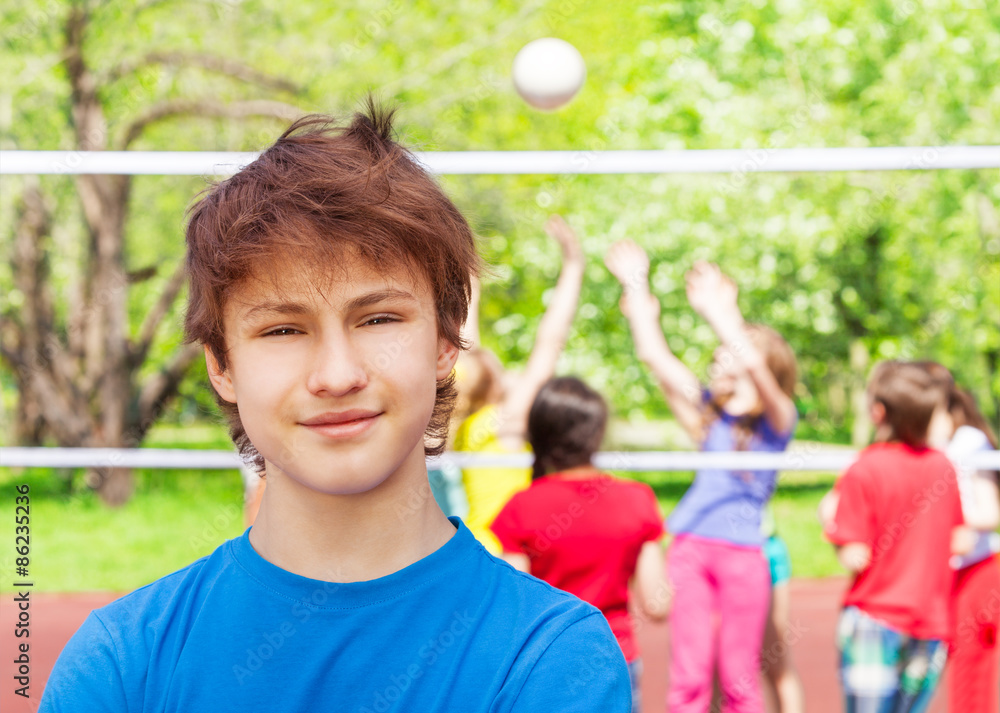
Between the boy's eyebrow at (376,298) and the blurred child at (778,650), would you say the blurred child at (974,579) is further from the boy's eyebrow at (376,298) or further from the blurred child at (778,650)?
the boy's eyebrow at (376,298)

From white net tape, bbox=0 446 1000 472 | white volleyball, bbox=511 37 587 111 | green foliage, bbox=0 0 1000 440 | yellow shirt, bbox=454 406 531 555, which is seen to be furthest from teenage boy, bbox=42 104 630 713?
green foliage, bbox=0 0 1000 440

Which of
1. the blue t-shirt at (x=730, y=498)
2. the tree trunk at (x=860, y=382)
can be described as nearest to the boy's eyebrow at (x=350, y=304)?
the blue t-shirt at (x=730, y=498)

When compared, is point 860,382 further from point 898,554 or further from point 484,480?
point 484,480

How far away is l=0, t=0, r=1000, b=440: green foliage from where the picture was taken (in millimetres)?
10156

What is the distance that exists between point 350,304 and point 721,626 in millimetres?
2528

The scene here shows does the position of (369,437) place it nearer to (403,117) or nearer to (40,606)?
(40,606)

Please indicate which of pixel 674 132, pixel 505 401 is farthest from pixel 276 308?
pixel 674 132

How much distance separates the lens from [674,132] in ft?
38.4

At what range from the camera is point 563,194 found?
41.5 feet

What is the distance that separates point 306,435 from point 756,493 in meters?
2.48

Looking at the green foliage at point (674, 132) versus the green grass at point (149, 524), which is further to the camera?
the green foliage at point (674, 132)

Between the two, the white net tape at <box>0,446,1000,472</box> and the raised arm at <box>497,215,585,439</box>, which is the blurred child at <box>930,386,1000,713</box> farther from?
the raised arm at <box>497,215,585,439</box>

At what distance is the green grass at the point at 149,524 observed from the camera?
833 cm

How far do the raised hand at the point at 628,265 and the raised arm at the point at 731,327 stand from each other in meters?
0.15
